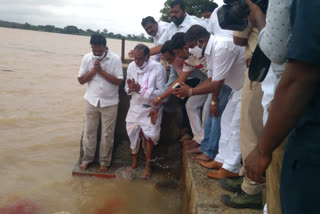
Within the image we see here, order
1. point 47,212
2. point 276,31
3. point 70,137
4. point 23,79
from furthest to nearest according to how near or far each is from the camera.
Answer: point 23,79 < point 70,137 < point 47,212 < point 276,31

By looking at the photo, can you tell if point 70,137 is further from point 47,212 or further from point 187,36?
point 187,36

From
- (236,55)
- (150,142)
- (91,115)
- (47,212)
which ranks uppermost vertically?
(236,55)

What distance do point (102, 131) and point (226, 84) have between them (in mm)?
2218

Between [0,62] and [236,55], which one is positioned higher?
[236,55]

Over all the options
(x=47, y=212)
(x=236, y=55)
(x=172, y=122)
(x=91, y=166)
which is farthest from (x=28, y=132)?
(x=236, y=55)

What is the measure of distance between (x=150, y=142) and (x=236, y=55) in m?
1.95

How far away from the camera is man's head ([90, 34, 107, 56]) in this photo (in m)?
4.01

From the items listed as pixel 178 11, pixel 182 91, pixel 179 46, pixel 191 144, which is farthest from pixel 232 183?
pixel 178 11

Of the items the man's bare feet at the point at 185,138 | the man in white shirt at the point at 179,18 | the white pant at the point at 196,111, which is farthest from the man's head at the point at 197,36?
the man in white shirt at the point at 179,18

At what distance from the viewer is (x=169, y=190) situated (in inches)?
161

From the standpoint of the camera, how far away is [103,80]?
417 cm

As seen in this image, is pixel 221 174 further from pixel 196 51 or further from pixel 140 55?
pixel 140 55

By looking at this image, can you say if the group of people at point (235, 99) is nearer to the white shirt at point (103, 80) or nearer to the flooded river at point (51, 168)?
the white shirt at point (103, 80)

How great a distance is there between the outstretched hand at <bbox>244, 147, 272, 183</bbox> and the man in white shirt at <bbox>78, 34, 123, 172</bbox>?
3.10 meters
